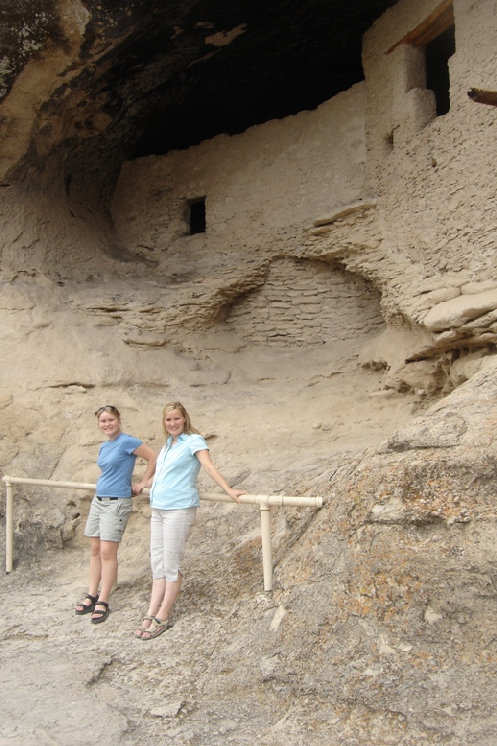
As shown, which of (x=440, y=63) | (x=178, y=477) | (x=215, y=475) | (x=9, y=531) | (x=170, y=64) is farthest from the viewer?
(x=440, y=63)

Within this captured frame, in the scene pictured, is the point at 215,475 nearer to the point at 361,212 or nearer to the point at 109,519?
the point at 109,519

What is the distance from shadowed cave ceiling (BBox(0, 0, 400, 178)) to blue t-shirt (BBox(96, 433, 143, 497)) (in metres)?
5.03

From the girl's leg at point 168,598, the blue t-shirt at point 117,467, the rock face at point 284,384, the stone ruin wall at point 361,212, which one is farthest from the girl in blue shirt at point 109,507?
the stone ruin wall at point 361,212

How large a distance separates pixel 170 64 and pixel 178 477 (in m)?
A: 6.77

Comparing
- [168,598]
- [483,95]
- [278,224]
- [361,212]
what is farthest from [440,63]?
[168,598]

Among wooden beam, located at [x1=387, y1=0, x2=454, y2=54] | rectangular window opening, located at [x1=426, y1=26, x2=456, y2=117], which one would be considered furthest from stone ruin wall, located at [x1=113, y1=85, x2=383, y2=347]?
rectangular window opening, located at [x1=426, y1=26, x2=456, y2=117]

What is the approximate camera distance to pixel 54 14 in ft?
21.3

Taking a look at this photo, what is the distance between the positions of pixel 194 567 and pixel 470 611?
190cm

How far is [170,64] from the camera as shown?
832 cm

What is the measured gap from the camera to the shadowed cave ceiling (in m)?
6.77

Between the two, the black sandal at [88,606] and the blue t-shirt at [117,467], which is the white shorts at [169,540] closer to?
the blue t-shirt at [117,467]

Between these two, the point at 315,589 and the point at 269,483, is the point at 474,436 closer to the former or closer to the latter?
the point at 315,589

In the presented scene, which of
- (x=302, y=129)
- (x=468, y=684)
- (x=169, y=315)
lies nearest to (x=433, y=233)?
(x=302, y=129)

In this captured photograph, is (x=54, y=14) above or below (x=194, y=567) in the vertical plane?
above
